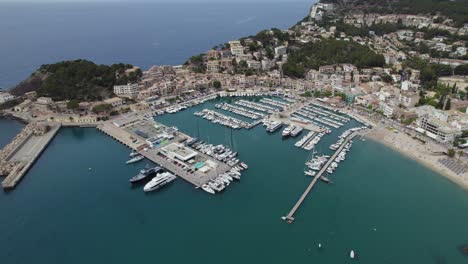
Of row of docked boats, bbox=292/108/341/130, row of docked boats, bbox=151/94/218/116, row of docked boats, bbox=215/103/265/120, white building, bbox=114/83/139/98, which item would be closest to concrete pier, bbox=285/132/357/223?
row of docked boats, bbox=292/108/341/130

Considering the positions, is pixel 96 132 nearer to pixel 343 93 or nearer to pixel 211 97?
pixel 211 97

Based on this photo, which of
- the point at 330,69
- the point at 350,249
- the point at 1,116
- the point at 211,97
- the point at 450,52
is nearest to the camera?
the point at 350,249

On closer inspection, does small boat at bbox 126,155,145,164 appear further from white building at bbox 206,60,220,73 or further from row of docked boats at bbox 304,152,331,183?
white building at bbox 206,60,220,73

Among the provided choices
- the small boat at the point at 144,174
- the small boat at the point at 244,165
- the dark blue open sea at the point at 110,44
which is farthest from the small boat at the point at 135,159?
the dark blue open sea at the point at 110,44

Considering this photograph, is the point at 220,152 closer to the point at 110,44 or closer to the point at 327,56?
the point at 327,56

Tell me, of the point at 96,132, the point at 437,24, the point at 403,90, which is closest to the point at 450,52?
the point at 437,24
